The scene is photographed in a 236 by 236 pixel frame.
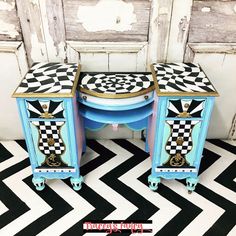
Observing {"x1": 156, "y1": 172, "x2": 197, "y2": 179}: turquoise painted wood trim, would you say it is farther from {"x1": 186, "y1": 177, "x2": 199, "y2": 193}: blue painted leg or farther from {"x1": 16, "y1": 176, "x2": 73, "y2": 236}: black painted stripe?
{"x1": 16, "y1": 176, "x2": 73, "y2": 236}: black painted stripe

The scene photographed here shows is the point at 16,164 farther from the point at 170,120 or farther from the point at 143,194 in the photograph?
the point at 170,120

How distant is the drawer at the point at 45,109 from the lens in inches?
71.5

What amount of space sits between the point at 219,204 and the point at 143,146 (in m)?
0.86

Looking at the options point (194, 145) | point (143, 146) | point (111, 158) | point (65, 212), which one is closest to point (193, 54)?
point (194, 145)

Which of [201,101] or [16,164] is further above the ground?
[201,101]

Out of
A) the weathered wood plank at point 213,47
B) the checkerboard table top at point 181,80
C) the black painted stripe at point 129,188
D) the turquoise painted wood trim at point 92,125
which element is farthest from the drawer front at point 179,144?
the weathered wood plank at point 213,47

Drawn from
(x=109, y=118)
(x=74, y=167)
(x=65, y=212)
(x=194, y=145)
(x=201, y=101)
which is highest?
(x=201, y=101)

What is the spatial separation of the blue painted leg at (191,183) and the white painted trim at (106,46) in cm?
109

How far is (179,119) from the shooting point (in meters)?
1.89

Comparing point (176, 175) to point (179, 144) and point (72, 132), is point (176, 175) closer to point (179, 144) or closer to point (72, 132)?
point (179, 144)

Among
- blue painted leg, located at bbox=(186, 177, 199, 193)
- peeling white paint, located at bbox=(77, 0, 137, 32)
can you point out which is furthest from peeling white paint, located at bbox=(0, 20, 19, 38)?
blue painted leg, located at bbox=(186, 177, 199, 193)

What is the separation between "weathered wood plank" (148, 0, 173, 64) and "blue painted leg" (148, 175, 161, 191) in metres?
0.94

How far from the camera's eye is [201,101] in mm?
1828

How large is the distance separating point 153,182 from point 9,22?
164 cm
